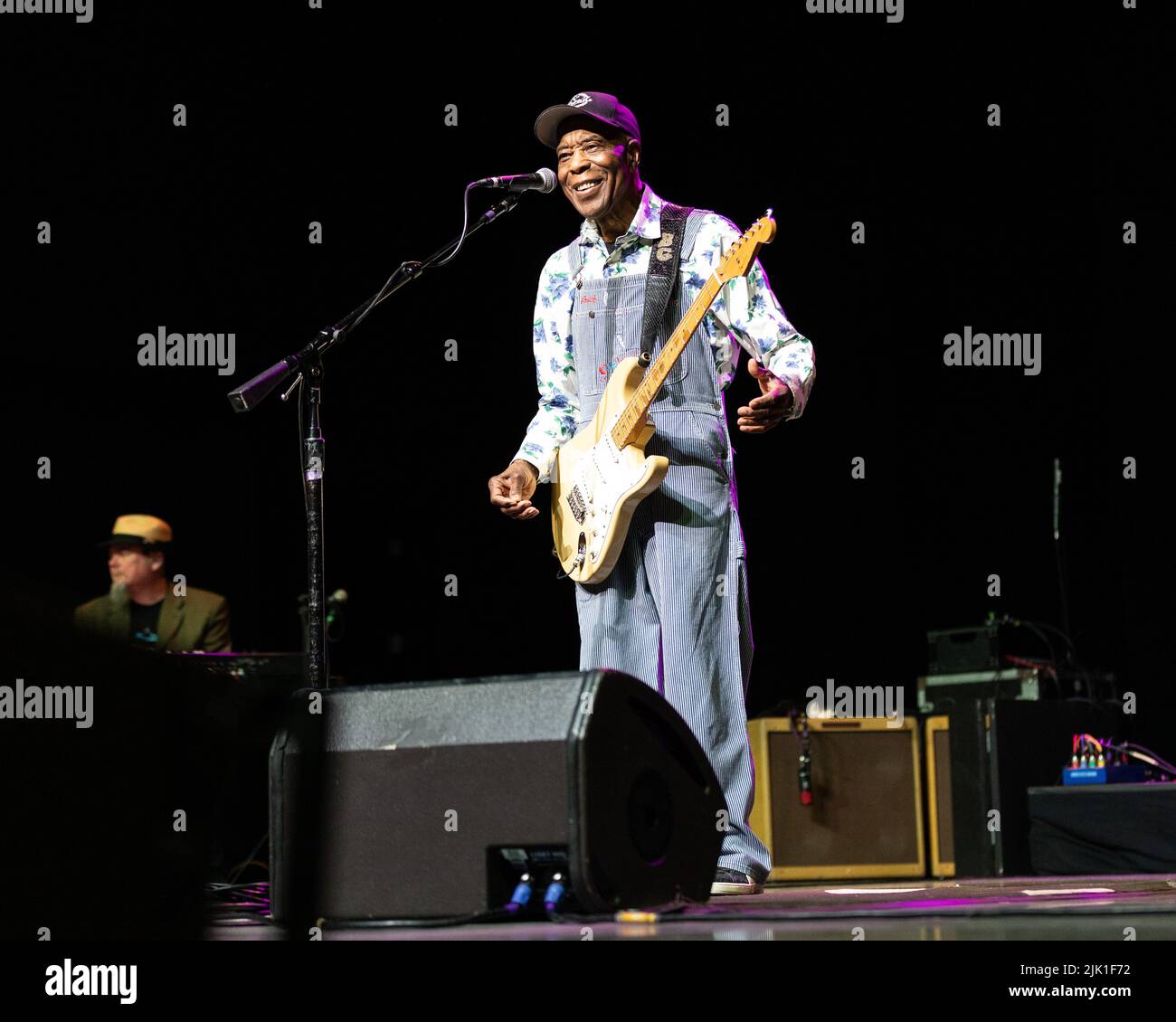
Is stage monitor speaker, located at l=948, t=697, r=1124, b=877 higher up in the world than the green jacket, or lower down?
lower down

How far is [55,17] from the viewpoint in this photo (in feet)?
20.2

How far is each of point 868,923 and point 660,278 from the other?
177 centimetres

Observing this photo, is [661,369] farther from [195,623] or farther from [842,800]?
[195,623]

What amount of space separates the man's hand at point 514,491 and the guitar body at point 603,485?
8 cm

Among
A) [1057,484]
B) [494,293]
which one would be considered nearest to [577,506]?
[494,293]

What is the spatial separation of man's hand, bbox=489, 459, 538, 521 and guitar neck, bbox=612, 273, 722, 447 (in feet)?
0.96

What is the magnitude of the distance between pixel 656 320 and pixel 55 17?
4.09 metres

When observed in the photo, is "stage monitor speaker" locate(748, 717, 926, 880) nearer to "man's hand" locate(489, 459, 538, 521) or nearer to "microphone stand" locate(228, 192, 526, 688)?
"man's hand" locate(489, 459, 538, 521)

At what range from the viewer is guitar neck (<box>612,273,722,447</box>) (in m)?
3.17

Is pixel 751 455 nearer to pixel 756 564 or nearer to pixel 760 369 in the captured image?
pixel 756 564

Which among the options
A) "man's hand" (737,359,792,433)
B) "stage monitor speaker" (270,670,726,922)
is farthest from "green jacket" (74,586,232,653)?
"stage monitor speaker" (270,670,726,922)

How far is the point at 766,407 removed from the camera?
3.10m
